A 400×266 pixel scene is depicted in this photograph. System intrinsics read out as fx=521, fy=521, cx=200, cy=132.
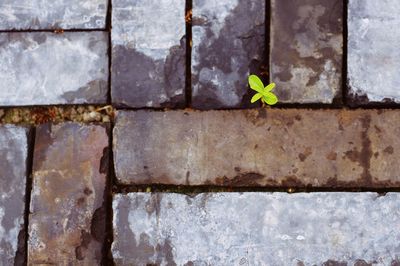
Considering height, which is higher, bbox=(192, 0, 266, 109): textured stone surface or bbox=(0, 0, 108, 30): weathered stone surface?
bbox=(0, 0, 108, 30): weathered stone surface

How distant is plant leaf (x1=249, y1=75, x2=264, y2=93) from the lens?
2291 mm

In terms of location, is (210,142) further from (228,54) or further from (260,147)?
(228,54)

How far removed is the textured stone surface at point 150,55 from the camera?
2406 mm

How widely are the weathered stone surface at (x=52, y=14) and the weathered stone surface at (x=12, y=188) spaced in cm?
51

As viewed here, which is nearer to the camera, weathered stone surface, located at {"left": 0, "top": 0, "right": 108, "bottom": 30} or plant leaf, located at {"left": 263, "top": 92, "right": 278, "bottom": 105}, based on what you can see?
plant leaf, located at {"left": 263, "top": 92, "right": 278, "bottom": 105}

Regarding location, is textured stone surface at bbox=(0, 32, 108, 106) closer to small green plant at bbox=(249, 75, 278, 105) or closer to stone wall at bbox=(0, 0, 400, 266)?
stone wall at bbox=(0, 0, 400, 266)

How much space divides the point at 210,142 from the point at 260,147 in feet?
0.75

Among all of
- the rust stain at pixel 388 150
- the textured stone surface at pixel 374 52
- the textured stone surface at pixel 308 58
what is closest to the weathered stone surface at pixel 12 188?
the textured stone surface at pixel 308 58

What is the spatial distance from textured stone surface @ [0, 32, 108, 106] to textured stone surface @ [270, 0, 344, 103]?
82 cm

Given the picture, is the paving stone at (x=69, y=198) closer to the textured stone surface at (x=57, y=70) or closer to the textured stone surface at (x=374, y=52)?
the textured stone surface at (x=57, y=70)

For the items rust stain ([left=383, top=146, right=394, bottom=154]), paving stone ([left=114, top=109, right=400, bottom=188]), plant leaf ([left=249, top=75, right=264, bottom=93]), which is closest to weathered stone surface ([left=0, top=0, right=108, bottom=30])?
paving stone ([left=114, top=109, right=400, bottom=188])

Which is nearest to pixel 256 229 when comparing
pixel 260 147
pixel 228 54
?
pixel 260 147

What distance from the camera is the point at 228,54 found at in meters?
2.38

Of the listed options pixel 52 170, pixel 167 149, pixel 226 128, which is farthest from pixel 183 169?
pixel 52 170
